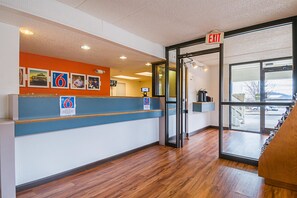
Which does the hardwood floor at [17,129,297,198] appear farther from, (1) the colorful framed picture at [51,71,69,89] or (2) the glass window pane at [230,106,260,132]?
(1) the colorful framed picture at [51,71,69,89]

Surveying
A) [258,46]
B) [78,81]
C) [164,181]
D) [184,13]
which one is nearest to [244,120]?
[258,46]

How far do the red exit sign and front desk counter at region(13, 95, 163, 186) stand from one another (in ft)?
→ 6.67

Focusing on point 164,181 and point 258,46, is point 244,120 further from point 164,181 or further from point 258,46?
point 164,181

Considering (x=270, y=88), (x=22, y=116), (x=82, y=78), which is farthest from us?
(x=82, y=78)

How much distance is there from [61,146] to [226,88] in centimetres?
524

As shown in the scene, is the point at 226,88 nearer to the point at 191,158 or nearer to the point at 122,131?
the point at 191,158

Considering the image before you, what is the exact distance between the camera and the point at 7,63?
223 centimetres

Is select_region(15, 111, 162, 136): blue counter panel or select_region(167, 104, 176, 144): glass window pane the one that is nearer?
select_region(15, 111, 162, 136): blue counter panel

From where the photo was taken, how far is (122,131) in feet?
11.5

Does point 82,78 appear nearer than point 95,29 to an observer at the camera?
No

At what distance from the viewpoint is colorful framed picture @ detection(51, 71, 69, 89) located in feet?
14.1

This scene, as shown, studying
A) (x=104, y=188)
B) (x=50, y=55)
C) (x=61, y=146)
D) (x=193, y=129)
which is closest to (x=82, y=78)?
(x=50, y=55)

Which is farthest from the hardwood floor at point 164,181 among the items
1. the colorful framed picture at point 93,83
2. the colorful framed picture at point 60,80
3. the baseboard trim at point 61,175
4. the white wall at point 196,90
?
the colorful framed picture at point 93,83

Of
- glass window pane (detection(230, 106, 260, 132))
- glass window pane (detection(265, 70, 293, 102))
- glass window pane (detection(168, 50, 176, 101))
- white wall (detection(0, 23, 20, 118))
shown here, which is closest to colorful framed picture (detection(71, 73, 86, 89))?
white wall (detection(0, 23, 20, 118))
